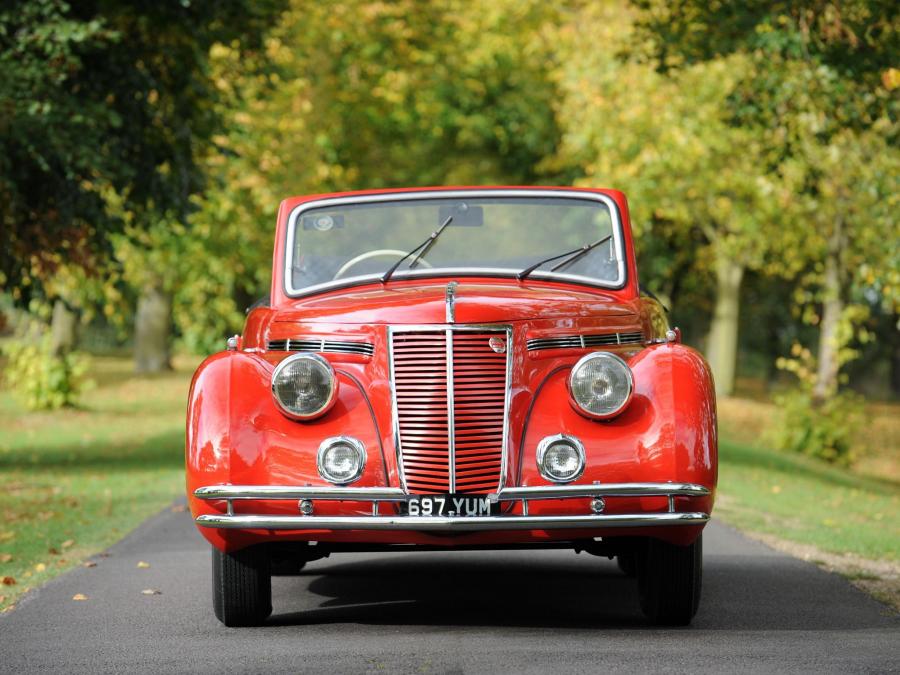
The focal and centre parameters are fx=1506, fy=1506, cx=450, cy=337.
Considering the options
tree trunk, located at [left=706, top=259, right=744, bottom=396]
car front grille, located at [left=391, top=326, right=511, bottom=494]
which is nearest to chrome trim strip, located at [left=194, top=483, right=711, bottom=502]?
car front grille, located at [left=391, top=326, right=511, bottom=494]

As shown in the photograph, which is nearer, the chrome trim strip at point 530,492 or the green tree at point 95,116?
the chrome trim strip at point 530,492

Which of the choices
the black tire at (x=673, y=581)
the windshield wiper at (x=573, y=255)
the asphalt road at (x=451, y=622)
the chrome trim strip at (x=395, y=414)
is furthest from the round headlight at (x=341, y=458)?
the windshield wiper at (x=573, y=255)

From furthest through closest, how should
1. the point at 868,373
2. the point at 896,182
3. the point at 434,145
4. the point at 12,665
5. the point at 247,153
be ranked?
the point at 868,373, the point at 434,145, the point at 247,153, the point at 896,182, the point at 12,665

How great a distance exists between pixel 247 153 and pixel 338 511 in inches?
946

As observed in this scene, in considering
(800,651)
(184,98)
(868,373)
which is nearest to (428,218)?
(800,651)

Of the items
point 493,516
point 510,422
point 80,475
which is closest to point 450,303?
point 510,422

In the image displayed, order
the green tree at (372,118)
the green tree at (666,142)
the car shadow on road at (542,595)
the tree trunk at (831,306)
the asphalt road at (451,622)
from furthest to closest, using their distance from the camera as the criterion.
A: 1. the green tree at (372,118)
2. the tree trunk at (831,306)
3. the green tree at (666,142)
4. the car shadow on road at (542,595)
5. the asphalt road at (451,622)

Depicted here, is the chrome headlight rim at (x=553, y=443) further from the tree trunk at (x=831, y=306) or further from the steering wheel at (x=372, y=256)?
the tree trunk at (x=831, y=306)

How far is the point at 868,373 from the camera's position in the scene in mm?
52781

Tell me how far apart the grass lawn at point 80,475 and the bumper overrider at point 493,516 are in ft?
6.83

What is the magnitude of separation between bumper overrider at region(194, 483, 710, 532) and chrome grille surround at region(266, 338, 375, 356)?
0.67m

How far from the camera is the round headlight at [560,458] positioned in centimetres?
633

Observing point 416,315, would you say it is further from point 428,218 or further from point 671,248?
point 671,248

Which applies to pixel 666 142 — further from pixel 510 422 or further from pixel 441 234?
pixel 510 422
